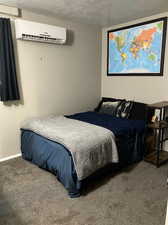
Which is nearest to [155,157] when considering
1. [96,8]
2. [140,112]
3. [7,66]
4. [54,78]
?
[140,112]

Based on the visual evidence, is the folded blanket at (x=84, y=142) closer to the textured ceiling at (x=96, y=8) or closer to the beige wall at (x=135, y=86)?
the beige wall at (x=135, y=86)

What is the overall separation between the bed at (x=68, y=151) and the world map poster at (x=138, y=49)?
28.1 inches

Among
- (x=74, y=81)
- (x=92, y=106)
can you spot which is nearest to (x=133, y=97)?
(x=92, y=106)

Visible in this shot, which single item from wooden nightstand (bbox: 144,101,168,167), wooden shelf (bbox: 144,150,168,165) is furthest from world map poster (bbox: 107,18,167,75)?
wooden shelf (bbox: 144,150,168,165)

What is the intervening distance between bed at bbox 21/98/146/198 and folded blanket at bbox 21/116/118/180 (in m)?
0.07

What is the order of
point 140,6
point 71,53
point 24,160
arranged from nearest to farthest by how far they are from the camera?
point 140,6
point 24,160
point 71,53

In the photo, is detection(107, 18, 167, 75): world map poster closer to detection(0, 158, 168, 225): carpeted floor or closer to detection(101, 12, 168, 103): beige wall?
detection(101, 12, 168, 103): beige wall

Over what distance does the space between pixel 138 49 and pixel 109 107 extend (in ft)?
3.87

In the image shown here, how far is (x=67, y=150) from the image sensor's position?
2020 millimetres

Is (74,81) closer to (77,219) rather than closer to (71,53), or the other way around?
(71,53)

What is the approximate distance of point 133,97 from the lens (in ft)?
11.4

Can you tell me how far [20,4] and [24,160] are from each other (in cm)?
235

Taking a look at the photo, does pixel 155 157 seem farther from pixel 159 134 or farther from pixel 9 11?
pixel 9 11

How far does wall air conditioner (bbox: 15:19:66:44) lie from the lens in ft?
8.50
